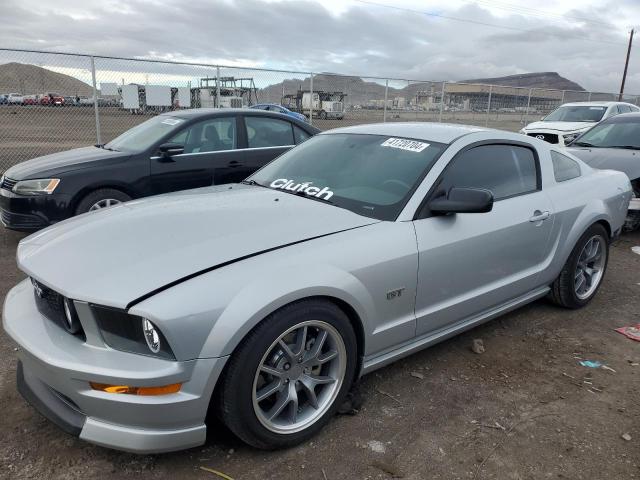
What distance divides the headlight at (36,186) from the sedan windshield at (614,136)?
7143 mm

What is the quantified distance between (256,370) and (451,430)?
3.75 feet

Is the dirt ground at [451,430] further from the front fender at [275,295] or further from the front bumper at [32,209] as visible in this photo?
the front bumper at [32,209]

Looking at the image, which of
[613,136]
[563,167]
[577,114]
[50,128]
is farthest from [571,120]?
[50,128]

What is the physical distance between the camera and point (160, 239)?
2.50 m

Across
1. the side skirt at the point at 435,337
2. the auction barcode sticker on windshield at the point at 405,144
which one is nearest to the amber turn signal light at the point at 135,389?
the side skirt at the point at 435,337

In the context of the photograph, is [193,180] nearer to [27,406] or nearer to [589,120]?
[27,406]

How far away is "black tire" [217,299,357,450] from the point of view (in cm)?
216

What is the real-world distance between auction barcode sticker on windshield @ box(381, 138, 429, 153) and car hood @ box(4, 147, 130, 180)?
352cm

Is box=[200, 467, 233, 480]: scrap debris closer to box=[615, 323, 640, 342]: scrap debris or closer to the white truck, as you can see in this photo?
box=[615, 323, 640, 342]: scrap debris

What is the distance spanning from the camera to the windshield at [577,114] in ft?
42.5

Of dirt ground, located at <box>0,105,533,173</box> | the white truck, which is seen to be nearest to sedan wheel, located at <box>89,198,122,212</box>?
dirt ground, located at <box>0,105,533,173</box>

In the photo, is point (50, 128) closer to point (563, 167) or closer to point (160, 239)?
point (160, 239)

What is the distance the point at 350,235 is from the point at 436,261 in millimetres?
589

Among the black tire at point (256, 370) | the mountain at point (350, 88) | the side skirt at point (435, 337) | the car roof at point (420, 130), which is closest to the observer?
the black tire at point (256, 370)
